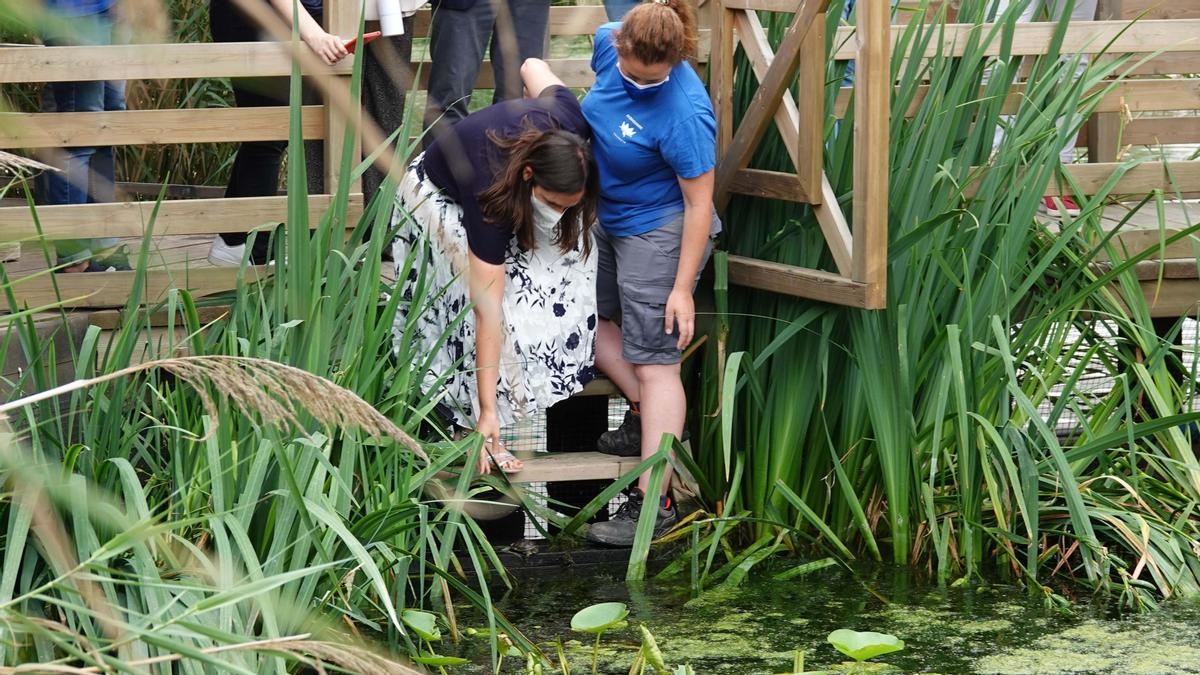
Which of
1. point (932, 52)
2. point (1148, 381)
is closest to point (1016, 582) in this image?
point (1148, 381)

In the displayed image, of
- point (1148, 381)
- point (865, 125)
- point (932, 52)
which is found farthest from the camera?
point (932, 52)

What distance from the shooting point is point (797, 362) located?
3.62 meters

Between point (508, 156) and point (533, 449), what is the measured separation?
115 centimetres

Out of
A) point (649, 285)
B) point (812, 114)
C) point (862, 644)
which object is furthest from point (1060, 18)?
point (862, 644)

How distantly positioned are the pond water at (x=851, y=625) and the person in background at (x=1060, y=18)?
3.58 ft

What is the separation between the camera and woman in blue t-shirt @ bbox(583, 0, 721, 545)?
10.8 feet

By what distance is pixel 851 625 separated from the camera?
10.5 ft

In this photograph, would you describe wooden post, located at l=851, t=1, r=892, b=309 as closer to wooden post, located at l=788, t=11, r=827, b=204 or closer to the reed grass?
wooden post, located at l=788, t=11, r=827, b=204

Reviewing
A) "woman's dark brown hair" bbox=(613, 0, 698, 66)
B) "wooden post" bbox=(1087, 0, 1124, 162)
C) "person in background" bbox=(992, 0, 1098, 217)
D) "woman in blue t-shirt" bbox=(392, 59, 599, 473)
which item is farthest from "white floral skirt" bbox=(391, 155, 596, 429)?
"wooden post" bbox=(1087, 0, 1124, 162)

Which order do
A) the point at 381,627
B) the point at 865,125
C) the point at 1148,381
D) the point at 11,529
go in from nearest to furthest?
the point at 11,529, the point at 381,627, the point at 865,125, the point at 1148,381

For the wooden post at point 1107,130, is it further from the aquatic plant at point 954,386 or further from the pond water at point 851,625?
the pond water at point 851,625

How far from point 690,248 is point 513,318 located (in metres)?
0.50

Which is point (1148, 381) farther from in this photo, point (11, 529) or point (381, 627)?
point (11, 529)

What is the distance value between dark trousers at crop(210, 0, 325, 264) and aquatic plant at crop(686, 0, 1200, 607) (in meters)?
1.16
